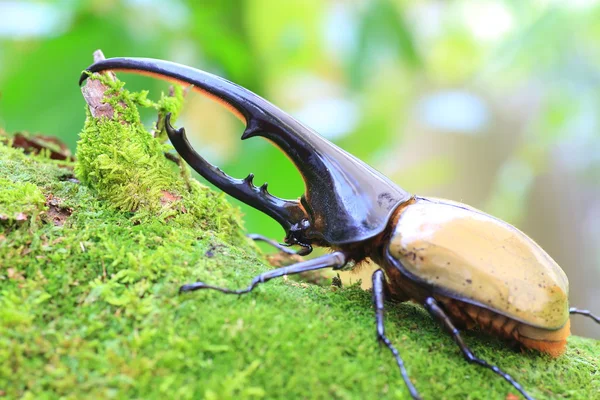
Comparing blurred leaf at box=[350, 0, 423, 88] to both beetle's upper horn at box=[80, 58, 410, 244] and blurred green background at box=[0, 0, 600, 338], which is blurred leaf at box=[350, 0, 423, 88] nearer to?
blurred green background at box=[0, 0, 600, 338]

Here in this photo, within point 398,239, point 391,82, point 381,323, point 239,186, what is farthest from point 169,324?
point 391,82

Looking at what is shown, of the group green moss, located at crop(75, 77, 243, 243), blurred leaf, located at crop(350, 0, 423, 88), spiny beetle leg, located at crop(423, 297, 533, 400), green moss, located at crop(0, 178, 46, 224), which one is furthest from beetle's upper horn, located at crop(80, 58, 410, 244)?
blurred leaf, located at crop(350, 0, 423, 88)

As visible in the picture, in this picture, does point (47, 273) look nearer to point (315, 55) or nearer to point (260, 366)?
point (260, 366)

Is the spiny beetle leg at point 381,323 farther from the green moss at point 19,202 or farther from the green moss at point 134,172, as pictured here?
the green moss at point 19,202

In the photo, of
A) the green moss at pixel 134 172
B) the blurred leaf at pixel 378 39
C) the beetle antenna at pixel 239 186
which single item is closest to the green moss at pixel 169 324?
the green moss at pixel 134 172

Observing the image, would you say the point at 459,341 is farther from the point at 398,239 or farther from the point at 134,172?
Answer: the point at 134,172
